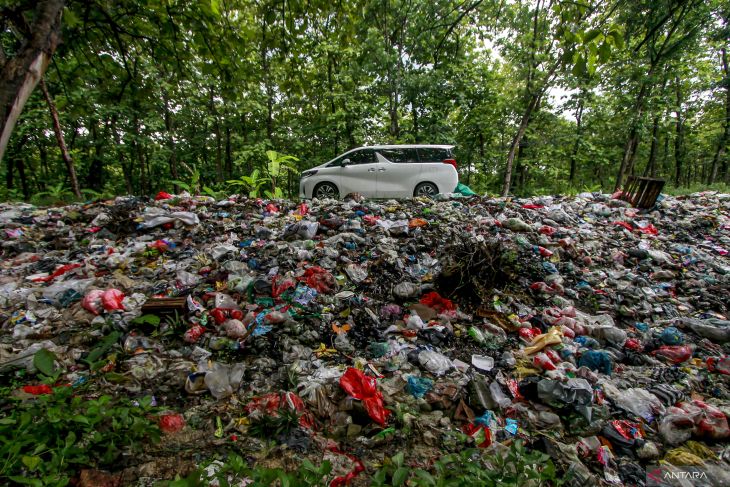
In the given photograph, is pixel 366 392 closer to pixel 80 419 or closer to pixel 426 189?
pixel 80 419

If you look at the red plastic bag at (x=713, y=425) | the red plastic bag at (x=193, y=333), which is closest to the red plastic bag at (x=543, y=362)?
the red plastic bag at (x=713, y=425)

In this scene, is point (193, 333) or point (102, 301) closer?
point (193, 333)

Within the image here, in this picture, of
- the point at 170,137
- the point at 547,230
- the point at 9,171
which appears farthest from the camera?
the point at 9,171

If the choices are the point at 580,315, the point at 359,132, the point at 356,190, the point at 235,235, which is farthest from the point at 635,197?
the point at 359,132

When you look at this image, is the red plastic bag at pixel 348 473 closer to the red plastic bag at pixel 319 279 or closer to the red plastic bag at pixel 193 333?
the red plastic bag at pixel 193 333

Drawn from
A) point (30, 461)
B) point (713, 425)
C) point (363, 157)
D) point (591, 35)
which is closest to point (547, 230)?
point (713, 425)

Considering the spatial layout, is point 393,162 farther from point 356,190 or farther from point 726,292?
point 726,292

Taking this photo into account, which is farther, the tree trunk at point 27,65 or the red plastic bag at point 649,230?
the red plastic bag at point 649,230

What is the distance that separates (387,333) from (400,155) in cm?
593

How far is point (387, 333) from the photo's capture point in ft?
8.82

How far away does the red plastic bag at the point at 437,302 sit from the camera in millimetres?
2951

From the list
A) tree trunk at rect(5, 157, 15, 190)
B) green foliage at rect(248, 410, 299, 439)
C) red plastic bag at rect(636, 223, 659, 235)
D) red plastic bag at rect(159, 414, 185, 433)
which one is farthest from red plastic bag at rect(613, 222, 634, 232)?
tree trunk at rect(5, 157, 15, 190)

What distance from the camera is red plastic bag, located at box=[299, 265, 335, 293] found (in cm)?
313

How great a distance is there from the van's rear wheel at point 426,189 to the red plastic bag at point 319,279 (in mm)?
4942
